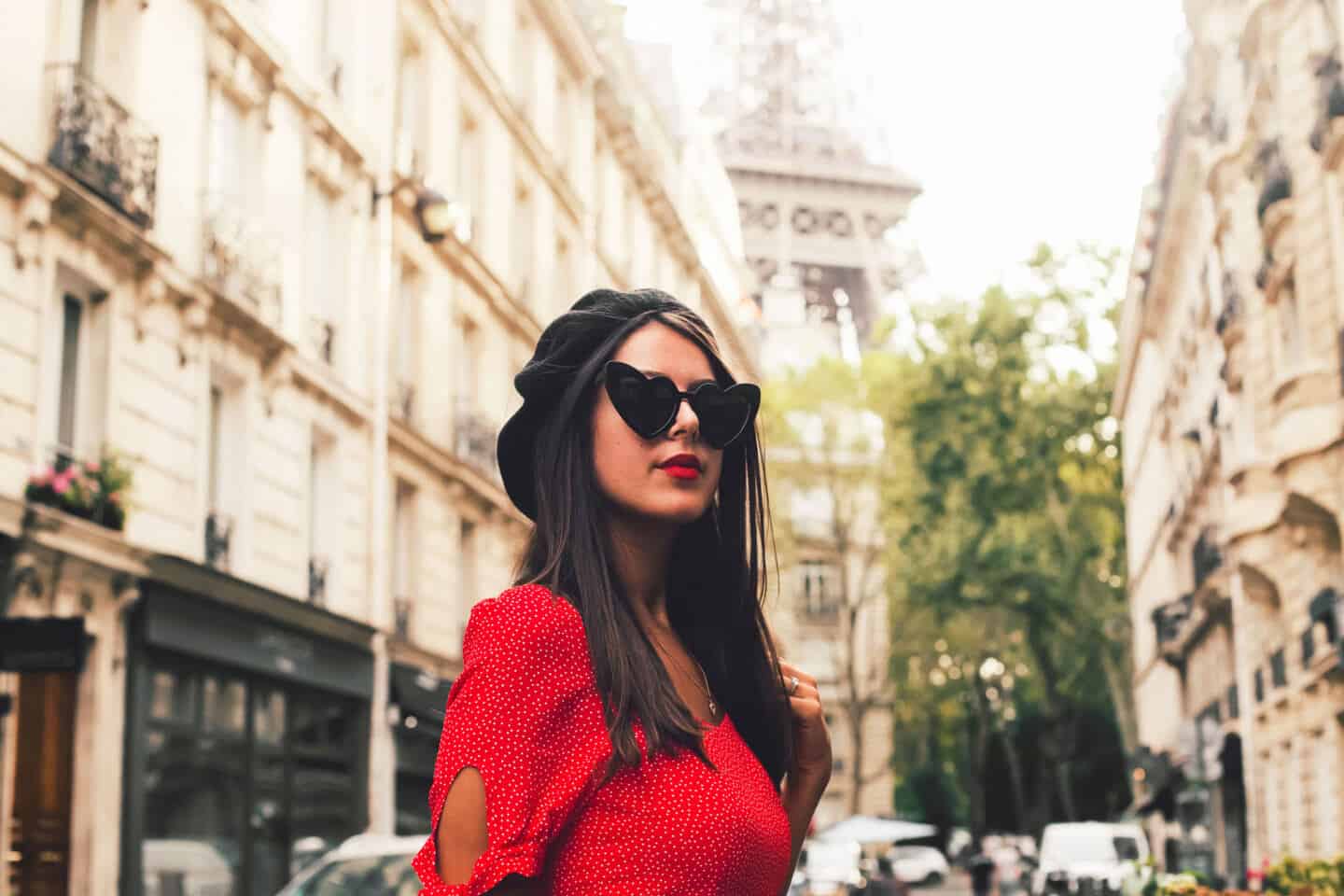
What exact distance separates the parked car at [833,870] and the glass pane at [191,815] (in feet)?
31.7

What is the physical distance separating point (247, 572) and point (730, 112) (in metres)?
81.6

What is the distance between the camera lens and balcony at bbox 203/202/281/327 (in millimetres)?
17500

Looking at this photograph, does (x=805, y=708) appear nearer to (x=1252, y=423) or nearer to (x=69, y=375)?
(x=69, y=375)

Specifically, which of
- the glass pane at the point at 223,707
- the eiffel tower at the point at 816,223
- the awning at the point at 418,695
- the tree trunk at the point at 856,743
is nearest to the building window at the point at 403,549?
the awning at the point at 418,695

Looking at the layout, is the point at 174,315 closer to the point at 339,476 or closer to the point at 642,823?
the point at 339,476

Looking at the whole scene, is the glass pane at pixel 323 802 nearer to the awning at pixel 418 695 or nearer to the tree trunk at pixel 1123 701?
the awning at pixel 418 695

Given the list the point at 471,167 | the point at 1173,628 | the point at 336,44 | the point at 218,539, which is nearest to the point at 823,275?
the point at 1173,628

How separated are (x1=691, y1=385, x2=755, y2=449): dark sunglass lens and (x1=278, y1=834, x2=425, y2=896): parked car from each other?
7.21m

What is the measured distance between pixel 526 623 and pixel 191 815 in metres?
15.6

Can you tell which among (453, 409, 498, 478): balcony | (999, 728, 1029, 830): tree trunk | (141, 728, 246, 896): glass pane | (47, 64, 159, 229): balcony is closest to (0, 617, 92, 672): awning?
(141, 728, 246, 896): glass pane

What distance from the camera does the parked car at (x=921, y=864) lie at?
61500 millimetres

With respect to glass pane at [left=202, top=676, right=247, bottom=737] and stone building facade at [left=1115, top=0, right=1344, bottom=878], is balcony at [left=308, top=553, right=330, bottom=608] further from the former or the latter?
stone building facade at [left=1115, top=0, right=1344, bottom=878]

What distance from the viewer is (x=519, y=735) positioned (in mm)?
1936

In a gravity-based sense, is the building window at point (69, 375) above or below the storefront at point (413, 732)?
above
